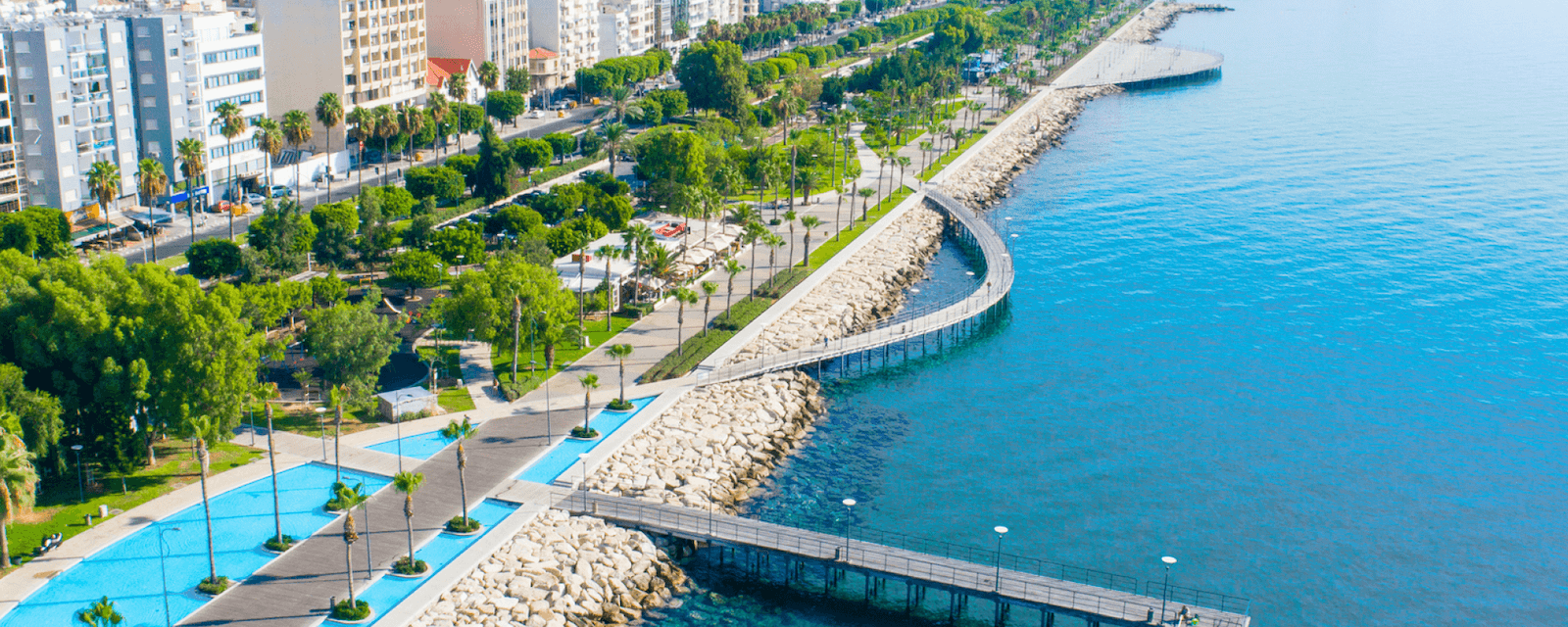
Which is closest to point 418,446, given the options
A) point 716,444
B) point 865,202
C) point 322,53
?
point 716,444

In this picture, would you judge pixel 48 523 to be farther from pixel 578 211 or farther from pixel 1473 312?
pixel 1473 312

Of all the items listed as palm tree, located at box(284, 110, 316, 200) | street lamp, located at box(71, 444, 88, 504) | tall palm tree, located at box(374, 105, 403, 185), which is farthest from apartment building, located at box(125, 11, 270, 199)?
street lamp, located at box(71, 444, 88, 504)

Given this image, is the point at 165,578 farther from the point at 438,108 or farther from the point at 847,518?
the point at 438,108

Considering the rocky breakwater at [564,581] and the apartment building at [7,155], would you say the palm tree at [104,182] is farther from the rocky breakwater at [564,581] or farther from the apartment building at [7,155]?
the rocky breakwater at [564,581]

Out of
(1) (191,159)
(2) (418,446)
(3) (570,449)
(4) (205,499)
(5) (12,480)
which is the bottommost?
(3) (570,449)

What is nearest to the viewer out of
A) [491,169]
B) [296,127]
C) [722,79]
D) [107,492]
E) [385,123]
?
[107,492]

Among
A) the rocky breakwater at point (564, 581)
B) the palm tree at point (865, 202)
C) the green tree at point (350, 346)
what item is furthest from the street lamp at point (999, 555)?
the palm tree at point (865, 202)

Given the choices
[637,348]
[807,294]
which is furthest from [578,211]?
[637,348]
